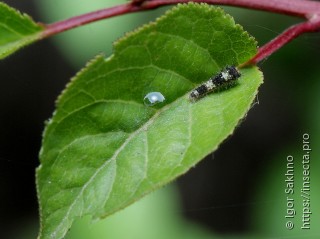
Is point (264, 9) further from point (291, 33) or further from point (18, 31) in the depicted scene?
point (18, 31)

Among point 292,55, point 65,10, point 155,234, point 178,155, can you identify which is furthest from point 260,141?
point 178,155

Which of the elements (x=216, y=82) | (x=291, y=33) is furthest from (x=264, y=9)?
(x=216, y=82)

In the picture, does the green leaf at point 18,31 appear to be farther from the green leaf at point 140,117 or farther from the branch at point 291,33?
the branch at point 291,33

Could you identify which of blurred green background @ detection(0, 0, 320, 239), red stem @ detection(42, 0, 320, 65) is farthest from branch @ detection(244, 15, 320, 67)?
blurred green background @ detection(0, 0, 320, 239)

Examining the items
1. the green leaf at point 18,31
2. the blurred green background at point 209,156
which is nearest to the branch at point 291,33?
the green leaf at point 18,31

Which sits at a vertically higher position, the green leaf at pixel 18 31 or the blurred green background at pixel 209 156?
the blurred green background at pixel 209 156

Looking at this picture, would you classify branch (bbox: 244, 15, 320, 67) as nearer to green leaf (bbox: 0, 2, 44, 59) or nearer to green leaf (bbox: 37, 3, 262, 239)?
green leaf (bbox: 37, 3, 262, 239)
